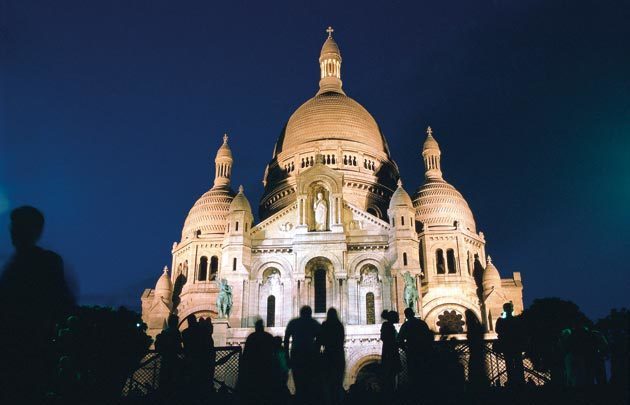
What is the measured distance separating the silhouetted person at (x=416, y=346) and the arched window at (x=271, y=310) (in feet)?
90.1

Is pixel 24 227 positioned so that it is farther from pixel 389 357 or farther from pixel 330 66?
pixel 330 66

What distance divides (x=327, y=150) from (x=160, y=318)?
19897 mm

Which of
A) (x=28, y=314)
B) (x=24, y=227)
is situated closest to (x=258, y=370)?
(x=28, y=314)

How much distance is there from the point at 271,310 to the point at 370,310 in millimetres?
6363

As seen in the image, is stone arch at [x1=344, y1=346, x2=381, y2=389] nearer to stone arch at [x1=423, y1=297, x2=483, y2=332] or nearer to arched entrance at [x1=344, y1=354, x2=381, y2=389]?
arched entrance at [x1=344, y1=354, x2=381, y2=389]

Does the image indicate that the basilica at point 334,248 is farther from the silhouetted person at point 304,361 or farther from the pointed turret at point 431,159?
the silhouetted person at point 304,361

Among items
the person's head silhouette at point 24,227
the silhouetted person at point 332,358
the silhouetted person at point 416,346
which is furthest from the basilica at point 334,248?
the person's head silhouette at point 24,227

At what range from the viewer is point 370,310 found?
41.0 metres

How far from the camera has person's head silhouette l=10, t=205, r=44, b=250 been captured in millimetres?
8211

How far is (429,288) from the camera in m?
49.0

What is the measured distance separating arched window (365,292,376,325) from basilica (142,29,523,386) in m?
0.06

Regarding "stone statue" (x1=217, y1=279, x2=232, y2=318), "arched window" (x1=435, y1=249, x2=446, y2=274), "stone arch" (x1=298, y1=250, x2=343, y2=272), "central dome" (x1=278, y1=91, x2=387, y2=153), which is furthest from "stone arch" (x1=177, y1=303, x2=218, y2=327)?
"arched window" (x1=435, y1=249, x2=446, y2=274)

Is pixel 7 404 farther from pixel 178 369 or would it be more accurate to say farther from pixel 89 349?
pixel 89 349

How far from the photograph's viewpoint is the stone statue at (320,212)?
43.1 m
